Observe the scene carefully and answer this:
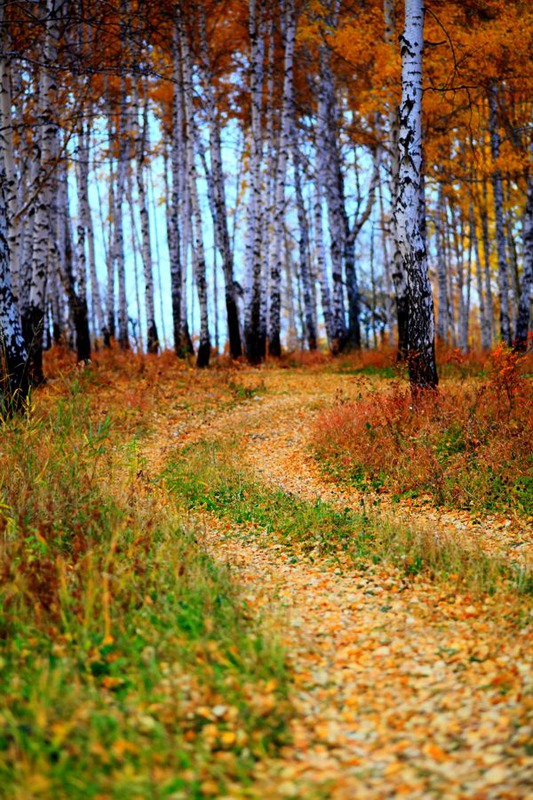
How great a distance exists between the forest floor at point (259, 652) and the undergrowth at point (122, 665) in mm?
14

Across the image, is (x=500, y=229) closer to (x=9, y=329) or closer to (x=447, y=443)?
Answer: (x=447, y=443)

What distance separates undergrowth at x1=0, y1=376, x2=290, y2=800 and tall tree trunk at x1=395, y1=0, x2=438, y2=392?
5.77 m

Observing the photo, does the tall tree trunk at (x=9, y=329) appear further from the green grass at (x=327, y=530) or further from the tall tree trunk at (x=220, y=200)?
the tall tree trunk at (x=220, y=200)

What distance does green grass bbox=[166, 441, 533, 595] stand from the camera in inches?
214

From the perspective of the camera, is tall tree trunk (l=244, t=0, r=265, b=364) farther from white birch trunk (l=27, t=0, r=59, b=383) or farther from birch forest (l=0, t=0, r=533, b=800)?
white birch trunk (l=27, t=0, r=59, b=383)

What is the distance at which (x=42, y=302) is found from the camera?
43.5 feet

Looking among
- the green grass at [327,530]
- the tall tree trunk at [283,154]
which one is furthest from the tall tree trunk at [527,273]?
the green grass at [327,530]

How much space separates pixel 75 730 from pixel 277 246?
55.4 feet

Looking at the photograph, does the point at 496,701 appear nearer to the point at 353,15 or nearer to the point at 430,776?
the point at 430,776

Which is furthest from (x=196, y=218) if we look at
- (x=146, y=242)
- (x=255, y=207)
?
(x=146, y=242)

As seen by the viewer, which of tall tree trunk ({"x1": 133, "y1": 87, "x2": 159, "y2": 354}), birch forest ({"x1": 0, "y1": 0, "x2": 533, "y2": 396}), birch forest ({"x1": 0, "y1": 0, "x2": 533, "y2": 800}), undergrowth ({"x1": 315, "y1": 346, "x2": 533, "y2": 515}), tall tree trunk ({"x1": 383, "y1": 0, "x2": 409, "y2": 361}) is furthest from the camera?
tall tree trunk ({"x1": 133, "y1": 87, "x2": 159, "y2": 354})

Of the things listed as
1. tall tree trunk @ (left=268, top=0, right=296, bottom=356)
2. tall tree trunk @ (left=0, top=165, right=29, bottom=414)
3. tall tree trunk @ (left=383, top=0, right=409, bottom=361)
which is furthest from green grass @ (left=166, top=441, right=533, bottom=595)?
tall tree trunk @ (left=268, top=0, right=296, bottom=356)

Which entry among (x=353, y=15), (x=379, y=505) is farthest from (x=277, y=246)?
(x=379, y=505)

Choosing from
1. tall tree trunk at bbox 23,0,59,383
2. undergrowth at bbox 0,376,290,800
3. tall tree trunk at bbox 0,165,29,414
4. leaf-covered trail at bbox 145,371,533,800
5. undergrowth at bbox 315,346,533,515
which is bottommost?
leaf-covered trail at bbox 145,371,533,800
